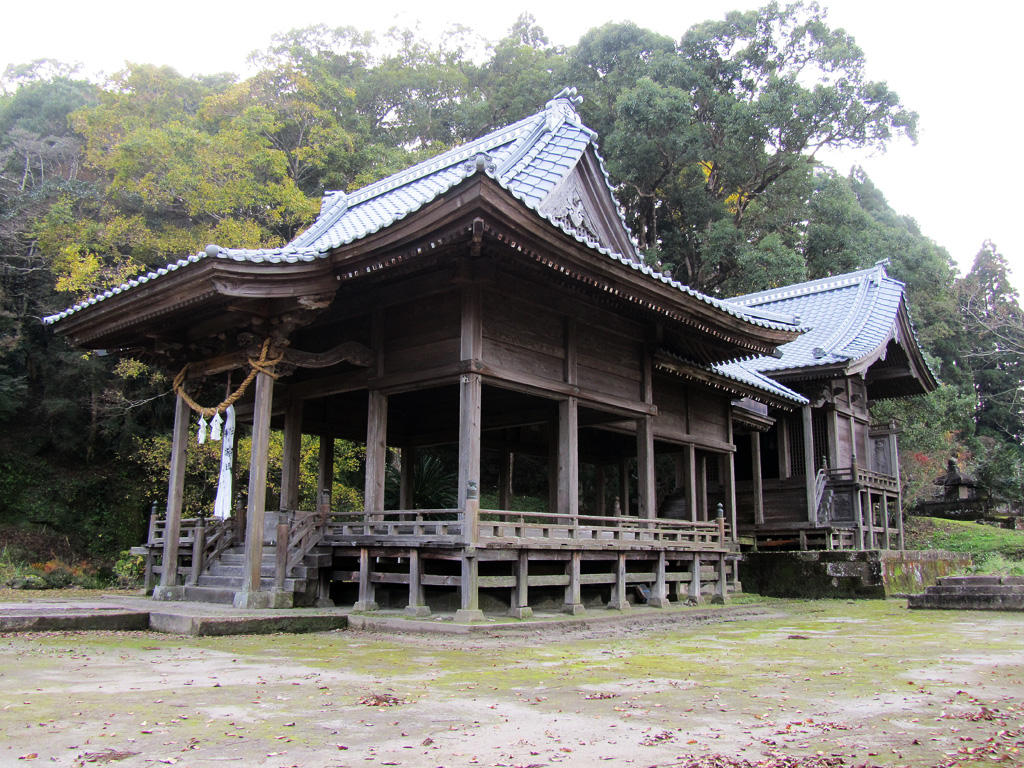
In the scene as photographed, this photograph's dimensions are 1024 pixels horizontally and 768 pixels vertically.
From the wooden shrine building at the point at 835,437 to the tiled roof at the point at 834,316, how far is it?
0.13ft

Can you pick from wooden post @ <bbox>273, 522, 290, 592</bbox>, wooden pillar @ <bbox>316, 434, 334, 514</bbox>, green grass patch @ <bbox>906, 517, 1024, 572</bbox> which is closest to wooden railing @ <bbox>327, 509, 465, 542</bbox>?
wooden post @ <bbox>273, 522, 290, 592</bbox>

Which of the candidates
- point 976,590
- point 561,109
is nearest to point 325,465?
point 561,109

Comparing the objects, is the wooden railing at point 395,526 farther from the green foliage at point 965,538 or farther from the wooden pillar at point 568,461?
the green foliage at point 965,538

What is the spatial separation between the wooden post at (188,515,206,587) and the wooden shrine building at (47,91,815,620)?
0.10ft

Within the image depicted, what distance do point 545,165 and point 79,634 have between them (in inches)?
403

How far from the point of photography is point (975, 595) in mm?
15570

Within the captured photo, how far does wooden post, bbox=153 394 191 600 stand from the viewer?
12289 millimetres

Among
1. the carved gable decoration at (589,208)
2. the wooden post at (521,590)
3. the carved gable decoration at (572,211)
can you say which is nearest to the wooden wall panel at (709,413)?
the carved gable decoration at (589,208)

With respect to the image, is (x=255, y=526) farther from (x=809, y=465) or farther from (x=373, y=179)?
(x=373, y=179)

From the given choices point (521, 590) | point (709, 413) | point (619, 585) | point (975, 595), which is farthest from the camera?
point (709, 413)

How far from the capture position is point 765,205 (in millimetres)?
36781

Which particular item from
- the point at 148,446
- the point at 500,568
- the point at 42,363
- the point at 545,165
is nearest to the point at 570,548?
the point at 500,568

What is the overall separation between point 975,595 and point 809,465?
20.2 ft

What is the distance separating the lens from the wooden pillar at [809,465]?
68.0ft
